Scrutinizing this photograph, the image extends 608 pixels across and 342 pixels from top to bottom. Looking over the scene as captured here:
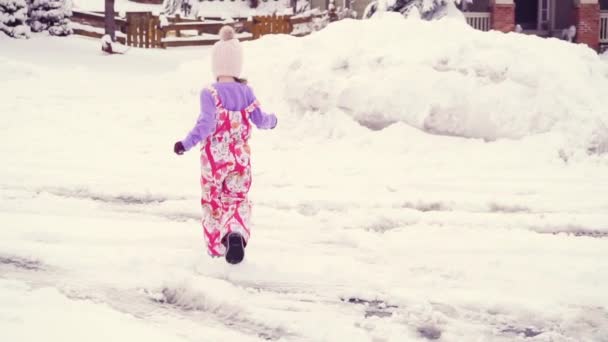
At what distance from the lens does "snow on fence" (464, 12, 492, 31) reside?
23.3m

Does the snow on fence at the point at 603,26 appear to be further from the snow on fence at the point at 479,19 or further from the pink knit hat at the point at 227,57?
the pink knit hat at the point at 227,57

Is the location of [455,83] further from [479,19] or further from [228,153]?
[479,19]

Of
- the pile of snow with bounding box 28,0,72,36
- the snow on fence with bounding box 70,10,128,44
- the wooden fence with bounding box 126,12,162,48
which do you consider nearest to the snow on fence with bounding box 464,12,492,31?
the wooden fence with bounding box 126,12,162,48

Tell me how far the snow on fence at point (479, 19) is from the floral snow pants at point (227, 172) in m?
18.9

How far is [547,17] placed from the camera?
85.2ft

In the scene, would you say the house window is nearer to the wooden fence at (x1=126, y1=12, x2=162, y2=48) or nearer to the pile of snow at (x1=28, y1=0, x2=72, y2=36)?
the wooden fence at (x1=126, y1=12, x2=162, y2=48)

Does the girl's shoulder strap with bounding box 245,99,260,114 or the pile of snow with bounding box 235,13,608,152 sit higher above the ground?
the girl's shoulder strap with bounding box 245,99,260,114

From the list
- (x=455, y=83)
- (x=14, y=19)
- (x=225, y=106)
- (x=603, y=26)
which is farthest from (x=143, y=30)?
(x=225, y=106)

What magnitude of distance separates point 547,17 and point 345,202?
20.6 meters

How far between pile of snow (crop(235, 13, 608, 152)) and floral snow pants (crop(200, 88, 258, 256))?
5.19 m

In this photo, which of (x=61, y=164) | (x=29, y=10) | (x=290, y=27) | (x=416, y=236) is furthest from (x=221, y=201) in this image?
(x=290, y=27)

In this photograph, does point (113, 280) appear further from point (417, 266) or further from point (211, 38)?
point (211, 38)

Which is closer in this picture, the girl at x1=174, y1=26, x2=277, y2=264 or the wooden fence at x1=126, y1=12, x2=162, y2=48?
the girl at x1=174, y1=26, x2=277, y2=264

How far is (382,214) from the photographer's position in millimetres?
7133
